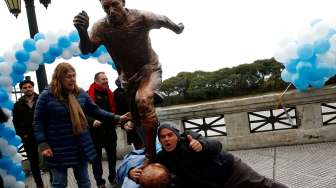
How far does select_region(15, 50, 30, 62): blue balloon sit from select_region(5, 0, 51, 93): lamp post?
606 millimetres

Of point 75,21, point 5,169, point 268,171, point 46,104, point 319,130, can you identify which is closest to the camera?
point 75,21

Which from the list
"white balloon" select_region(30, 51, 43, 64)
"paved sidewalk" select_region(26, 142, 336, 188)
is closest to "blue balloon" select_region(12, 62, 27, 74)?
"white balloon" select_region(30, 51, 43, 64)

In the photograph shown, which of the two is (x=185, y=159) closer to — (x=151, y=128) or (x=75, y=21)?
(x=151, y=128)

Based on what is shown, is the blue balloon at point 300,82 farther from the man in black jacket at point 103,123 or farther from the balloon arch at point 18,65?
the balloon arch at point 18,65

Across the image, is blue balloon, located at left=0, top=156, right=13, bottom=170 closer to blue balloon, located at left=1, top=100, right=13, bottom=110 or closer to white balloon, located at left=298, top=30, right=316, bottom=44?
blue balloon, located at left=1, top=100, right=13, bottom=110

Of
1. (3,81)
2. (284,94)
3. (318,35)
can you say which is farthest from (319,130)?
(3,81)

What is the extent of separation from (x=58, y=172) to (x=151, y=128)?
1374mm

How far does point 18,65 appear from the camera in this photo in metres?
6.87

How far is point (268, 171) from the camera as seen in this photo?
5672 mm

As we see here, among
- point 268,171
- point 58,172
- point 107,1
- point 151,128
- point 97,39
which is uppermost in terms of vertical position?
point 107,1

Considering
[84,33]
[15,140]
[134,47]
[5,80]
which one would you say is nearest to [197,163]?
[134,47]

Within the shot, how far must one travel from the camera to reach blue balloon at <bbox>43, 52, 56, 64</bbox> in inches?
280

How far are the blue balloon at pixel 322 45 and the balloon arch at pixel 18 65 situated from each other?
321 cm

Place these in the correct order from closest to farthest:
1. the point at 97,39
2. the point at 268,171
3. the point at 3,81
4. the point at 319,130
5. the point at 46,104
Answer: the point at 97,39
the point at 46,104
the point at 268,171
the point at 3,81
the point at 319,130
